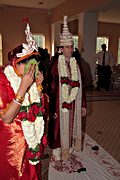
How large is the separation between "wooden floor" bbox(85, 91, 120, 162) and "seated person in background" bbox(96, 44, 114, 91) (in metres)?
1.64

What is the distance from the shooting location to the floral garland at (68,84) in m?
2.45

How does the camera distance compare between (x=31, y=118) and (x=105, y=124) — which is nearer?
(x=31, y=118)

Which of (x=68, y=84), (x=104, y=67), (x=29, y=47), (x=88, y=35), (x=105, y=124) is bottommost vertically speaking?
(x=105, y=124)

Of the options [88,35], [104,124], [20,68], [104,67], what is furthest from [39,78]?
[104,67]

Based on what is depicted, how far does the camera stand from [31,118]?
1.42 metres

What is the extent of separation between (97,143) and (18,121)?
2322 mm

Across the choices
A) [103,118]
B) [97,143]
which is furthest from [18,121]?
[103,118]

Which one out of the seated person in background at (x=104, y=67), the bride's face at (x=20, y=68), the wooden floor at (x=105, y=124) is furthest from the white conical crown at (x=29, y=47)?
the seated person in background at (x=104, y=67)

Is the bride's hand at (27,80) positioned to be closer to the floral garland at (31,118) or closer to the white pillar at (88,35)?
the floral garland at (31,118)

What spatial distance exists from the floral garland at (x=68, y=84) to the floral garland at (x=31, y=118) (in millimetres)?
954

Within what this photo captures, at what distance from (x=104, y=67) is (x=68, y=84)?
5321 mm

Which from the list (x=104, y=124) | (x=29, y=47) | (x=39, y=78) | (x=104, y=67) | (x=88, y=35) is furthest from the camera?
(x=104, y=67)

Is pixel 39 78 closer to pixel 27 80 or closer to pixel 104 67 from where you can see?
pixel 27 80

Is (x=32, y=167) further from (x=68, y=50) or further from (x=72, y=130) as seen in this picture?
(x=68, y=50)
